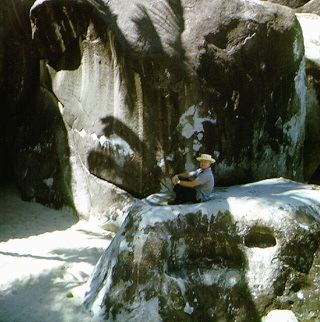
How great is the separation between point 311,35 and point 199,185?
500 cm

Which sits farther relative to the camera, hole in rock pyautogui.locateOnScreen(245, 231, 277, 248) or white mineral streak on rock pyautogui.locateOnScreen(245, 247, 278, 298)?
hole in rock pyautogui.locateOnScreen(245, 231, 277, 248)

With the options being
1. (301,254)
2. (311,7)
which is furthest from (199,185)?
(311,7)

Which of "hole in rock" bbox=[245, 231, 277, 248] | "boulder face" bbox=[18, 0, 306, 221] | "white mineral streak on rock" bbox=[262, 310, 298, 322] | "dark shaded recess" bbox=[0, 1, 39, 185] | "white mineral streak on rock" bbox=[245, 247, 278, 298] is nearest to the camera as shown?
"white mineral streak on rock" bbox=[262, 310, 298, 322]

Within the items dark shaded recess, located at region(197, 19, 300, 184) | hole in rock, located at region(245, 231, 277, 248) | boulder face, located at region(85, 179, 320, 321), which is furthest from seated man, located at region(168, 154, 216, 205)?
dark shaded recess, located at region(197, 19, 300, 184)

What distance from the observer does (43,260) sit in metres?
4.57

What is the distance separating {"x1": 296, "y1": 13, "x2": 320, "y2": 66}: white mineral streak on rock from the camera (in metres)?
6.96

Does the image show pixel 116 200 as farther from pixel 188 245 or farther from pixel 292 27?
pixel 292 27

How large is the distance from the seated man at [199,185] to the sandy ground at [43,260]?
1276mm

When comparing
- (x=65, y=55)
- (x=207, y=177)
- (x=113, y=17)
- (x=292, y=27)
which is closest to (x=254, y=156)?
(x=207, y=177)

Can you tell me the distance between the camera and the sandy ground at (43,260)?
362 cm

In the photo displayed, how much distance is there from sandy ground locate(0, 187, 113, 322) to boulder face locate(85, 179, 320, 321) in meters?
0.33

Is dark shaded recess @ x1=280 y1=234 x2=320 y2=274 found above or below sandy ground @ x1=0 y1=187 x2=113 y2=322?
above

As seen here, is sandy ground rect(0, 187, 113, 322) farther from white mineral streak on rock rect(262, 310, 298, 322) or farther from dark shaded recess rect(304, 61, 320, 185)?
dark shaded recess rect(304, 61, 320, 185)

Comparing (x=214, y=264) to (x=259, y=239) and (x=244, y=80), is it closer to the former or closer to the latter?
(x=259, y=239)
